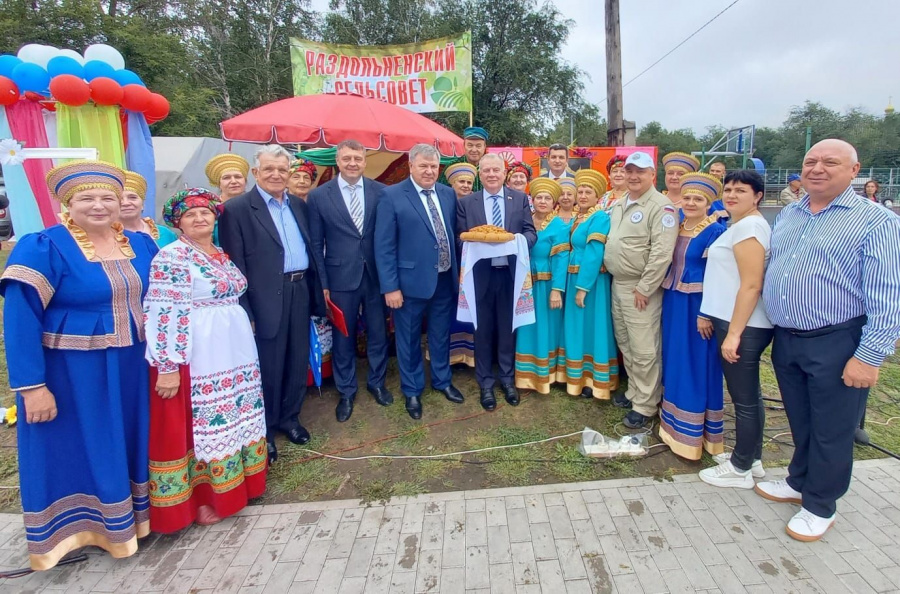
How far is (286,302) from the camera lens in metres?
3.18

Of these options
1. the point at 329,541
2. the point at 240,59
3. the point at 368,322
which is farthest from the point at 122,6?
the point at 329,541

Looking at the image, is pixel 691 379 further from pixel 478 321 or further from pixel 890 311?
pixel 478 321

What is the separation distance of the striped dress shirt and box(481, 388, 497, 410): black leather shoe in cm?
212

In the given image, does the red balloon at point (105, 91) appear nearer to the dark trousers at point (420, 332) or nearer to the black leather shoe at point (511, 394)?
the dark trousers at point (420, 332)

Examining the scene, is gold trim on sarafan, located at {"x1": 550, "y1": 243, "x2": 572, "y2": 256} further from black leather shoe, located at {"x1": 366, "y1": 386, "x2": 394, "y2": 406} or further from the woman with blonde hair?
the woman with blonde hair

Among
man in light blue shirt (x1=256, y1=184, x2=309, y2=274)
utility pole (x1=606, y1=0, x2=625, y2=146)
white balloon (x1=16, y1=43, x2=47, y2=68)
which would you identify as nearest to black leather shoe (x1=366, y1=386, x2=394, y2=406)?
man in light blue shirt (x1=256, y1=184, x2=309, y2=274)

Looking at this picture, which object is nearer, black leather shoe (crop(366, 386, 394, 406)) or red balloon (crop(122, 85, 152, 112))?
red balloon (crop(122, 85, 152, 112))

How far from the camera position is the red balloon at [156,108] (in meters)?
3.98

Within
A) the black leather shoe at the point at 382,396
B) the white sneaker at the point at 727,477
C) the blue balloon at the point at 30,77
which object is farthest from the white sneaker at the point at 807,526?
the blue balloon at the point at 30,77

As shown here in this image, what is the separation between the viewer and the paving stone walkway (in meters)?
2.15

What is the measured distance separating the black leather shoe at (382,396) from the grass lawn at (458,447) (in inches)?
2.0

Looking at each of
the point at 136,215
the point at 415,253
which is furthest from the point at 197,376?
the point at 415,253

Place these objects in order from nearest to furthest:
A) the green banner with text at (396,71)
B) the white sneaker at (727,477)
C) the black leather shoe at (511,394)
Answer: the white sneaker at (727,477)
the black leather shoe at (511,394)
the green banner with text at (396,71)

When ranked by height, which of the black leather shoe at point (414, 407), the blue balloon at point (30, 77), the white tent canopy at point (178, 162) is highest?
the white tent canopy at point (178, 162)
